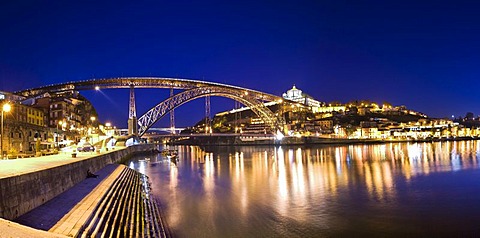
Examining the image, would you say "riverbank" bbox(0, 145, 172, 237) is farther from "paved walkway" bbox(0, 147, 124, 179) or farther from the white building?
the white building

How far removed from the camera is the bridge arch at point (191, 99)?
5388cm

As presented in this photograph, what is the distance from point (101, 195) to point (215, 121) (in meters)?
118

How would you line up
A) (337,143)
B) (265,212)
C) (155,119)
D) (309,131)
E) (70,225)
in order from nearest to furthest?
1. (70,225)
2. (265,212)
3. (155,119)
4. (337,143)
5. (309,131)

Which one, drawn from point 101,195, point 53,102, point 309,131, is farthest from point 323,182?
point 309,131

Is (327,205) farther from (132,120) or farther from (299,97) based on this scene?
(299,97)

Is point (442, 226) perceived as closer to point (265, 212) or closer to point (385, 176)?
point (265, 212)

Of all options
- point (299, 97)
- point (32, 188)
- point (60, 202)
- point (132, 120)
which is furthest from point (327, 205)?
point (299, 97)

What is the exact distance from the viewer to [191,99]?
192 ft

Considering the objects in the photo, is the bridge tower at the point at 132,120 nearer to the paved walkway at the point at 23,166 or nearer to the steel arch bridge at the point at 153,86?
the steel arch bridge at the point at 153,86

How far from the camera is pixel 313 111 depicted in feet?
423

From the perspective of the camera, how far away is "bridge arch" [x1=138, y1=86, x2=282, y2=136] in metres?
53.9

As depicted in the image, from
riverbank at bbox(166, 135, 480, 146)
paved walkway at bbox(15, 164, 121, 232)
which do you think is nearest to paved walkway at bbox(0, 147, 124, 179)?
paved walkway at bbox(15, 164, 121, 232)

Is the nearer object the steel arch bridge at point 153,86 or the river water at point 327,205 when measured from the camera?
the river water at point 327,205

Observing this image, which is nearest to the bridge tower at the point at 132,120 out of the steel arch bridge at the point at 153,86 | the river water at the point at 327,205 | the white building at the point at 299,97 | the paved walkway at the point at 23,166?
the steel arch bridge at the point at 153,86
